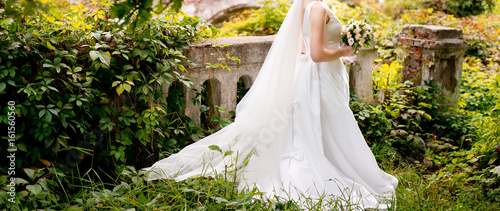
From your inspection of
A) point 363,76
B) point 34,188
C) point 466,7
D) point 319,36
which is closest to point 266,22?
point 363,76

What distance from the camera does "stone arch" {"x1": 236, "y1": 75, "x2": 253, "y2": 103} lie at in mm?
4359

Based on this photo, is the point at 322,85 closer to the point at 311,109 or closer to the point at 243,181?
the point at 311,109

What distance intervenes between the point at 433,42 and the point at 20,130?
4249 mm

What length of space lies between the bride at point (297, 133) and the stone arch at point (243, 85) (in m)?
0.62

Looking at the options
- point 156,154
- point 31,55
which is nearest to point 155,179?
point 156,154

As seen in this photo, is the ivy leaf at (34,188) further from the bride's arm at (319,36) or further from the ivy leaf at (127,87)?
the bride's arm at (319,36)

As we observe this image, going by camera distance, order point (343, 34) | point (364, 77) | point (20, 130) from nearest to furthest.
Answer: point (20, 130) < point (343, 34) < point (364, 77)

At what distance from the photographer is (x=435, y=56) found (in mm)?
5207

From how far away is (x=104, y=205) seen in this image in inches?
120

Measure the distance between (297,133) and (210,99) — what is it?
0.97 metres

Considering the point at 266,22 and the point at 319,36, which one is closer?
the point at 319,36

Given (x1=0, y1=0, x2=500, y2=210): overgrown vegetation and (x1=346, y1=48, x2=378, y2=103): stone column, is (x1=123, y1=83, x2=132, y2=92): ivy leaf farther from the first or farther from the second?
(x1=346, y1=48, x2=378, y2=103): stone column

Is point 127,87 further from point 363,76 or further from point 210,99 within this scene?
point 363,76

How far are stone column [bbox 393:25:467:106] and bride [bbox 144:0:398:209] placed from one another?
1.94 metres
